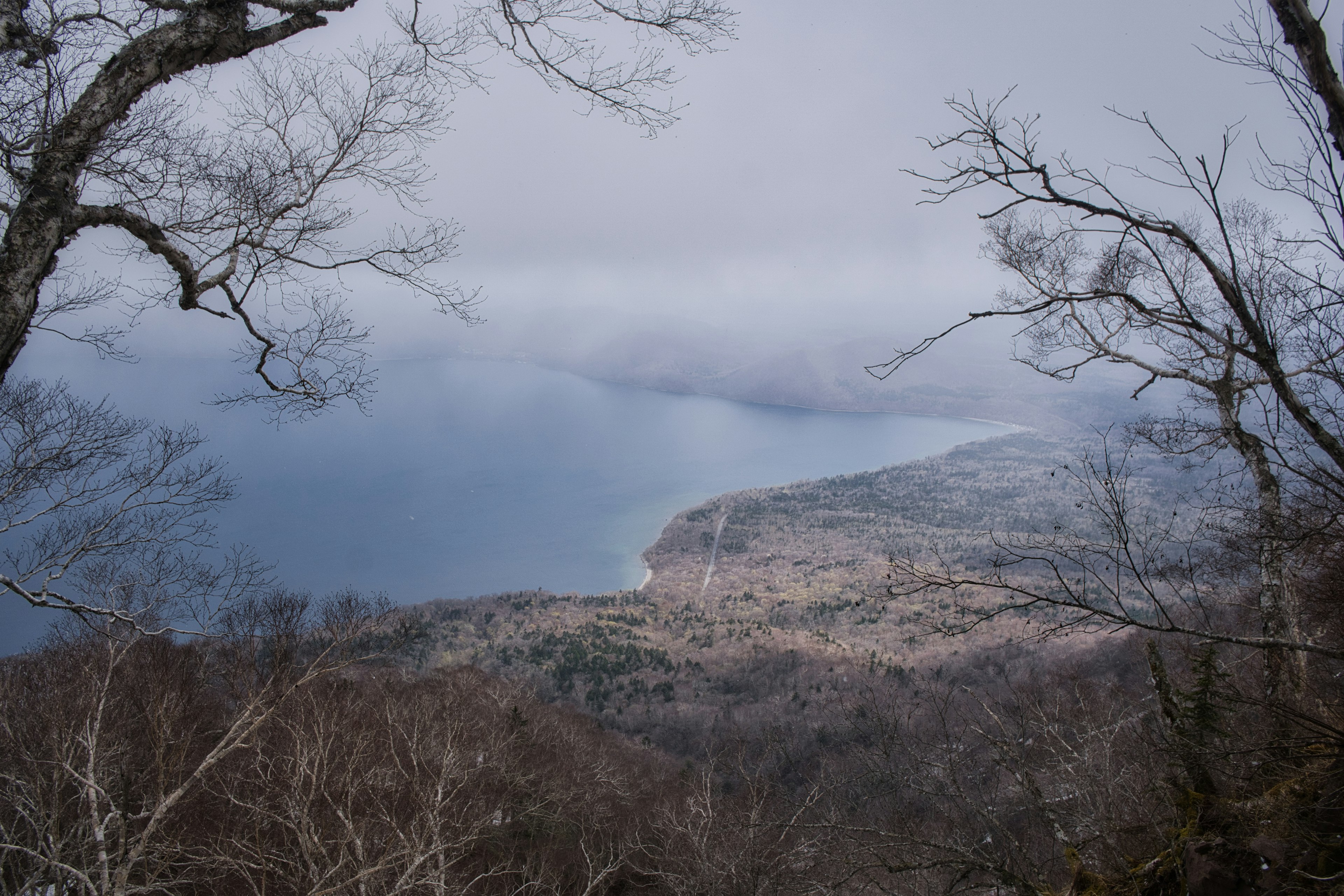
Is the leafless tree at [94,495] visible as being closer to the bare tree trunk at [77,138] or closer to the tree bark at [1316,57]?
the bare tree trunk at [77,138]

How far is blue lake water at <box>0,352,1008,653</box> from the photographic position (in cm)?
3716

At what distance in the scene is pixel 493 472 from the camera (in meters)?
55.9

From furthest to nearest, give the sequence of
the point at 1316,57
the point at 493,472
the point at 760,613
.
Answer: the point at 493,472 → the point at 760,613 → the point at 1316,57

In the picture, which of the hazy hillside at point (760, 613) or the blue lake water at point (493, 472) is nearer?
the hazy hillside at point (760, 613)

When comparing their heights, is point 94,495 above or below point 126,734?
above

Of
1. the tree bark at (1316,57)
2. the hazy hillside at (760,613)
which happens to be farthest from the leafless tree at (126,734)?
the hazy hillside at (760,613)

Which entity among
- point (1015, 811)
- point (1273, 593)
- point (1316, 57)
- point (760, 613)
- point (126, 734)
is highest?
point (1316, 57)

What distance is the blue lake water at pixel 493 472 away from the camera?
37156 mm

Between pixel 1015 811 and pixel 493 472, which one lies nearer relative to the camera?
pixel 1015 811

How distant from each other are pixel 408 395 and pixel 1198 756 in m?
84.2

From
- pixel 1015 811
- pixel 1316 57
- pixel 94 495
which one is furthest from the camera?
pixel 1015 811

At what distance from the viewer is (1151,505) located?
113 ft

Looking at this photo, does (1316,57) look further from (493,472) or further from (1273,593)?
(493,472)

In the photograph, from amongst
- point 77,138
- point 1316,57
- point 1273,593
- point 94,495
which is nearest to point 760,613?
point 1273,593
